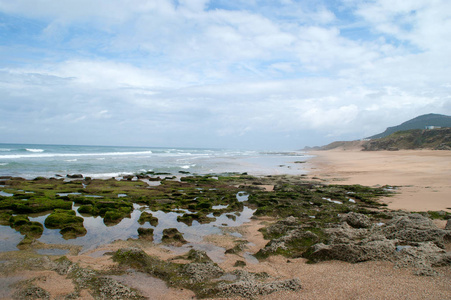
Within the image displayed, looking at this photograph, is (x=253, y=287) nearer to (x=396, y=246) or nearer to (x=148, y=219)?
(x=396, y=246)

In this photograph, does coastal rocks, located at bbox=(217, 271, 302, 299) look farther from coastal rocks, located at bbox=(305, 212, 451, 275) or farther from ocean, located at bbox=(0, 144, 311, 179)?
ocean, located at bbox=(0, 144, 311, 179)

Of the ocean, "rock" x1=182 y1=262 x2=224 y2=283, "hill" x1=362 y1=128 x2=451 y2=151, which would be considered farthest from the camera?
"hill" x1=362 y1=128 x2=451 y2=151

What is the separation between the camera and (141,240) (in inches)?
283

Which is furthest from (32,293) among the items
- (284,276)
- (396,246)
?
(396,246)

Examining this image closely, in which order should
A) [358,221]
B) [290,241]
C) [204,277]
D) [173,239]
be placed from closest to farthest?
[204,277] → [290,241] → [173,239] → [358,221]

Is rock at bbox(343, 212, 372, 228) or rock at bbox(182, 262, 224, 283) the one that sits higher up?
rock at bbox(343, 212, 372, 228)

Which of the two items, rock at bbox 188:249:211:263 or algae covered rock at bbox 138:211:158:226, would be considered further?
algae covered rock at bbox 138:211:158:226

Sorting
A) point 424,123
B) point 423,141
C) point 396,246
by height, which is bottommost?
point 396,246

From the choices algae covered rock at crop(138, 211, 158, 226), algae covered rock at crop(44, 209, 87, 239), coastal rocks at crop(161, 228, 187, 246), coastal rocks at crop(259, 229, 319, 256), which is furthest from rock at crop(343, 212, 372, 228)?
algae covered rock at crop(44, 209, 87, 239)

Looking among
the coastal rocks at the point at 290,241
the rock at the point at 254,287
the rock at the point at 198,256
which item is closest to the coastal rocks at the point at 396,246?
the coastal rocks at the point at 290,241

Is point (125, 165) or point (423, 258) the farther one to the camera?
point (125, 165)

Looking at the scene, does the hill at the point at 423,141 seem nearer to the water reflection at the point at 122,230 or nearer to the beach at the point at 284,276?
the water reflection at the point at 122,230

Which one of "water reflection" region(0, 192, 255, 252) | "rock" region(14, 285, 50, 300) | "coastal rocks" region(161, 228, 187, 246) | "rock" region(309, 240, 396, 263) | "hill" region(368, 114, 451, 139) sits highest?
"hill" region(368, 114, 451, 139)

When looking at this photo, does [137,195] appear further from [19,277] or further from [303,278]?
[303,278]
